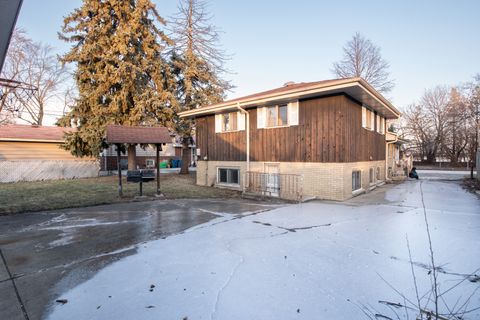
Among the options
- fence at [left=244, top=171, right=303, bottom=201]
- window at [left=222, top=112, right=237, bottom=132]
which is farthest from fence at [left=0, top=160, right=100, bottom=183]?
fence at [left=244, top=171, right=303, bottom=201]

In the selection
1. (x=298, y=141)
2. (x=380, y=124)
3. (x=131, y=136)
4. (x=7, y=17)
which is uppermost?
(x=380, y=124)

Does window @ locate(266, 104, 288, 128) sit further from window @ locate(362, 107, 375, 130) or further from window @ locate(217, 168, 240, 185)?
window @ locate(362, 107, 375, 130)

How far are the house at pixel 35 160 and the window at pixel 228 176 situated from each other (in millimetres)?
10888

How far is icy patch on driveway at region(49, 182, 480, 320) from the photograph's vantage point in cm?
252

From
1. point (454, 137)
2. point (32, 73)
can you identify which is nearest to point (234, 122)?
point (32, 73)

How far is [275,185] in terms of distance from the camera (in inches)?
420

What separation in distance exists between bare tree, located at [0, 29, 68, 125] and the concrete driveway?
15.9m

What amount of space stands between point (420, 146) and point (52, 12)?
47.1 meters

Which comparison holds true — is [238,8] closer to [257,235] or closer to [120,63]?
[120,63]

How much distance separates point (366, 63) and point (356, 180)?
1787cm

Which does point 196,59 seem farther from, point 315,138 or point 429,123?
point 429,123

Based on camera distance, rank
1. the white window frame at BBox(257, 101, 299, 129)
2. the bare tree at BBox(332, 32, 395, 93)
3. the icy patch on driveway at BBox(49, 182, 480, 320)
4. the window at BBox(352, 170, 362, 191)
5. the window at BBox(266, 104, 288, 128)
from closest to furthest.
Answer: the icy patch on driveway at BBox(49, 182, 480, 320), the white window frame at BBox(257, 101, 299, 129), the window at BBox(352, 170, 362, 191), the window at BBox(266, 104, 288, 128), the bare tree at BBox(332, 32, 395, 93)

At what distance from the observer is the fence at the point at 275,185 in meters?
9.65

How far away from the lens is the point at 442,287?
2.89m
